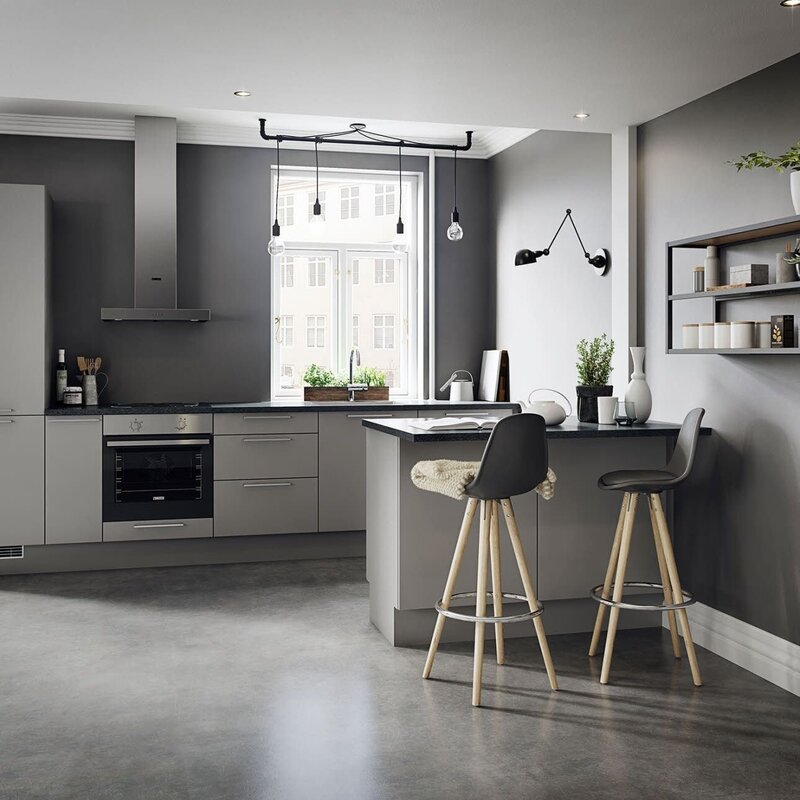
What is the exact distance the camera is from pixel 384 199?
259 inches

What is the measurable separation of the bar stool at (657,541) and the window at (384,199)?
3.43 meters

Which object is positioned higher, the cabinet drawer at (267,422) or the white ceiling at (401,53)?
the white ceiling at (401,53)

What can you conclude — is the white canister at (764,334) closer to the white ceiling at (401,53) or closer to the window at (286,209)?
the white ceiling at (401,53)

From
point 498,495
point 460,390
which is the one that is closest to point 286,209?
point 460,390

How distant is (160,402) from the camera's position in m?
6.03

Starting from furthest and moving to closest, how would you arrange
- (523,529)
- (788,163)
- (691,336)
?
1. (523,529)
2. (691,336)
3. (788,163)

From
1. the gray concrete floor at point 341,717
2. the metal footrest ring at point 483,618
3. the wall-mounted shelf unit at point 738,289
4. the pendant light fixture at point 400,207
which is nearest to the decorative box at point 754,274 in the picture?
A: the wall-mounted shelf unit at point 738,289

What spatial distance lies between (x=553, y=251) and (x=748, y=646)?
263cm

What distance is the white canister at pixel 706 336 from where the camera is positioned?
3656mm

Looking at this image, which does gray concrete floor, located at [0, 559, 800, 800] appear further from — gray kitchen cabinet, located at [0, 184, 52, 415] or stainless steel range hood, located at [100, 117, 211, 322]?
stainless steel range hood, located at [100, 117, 211, 322]

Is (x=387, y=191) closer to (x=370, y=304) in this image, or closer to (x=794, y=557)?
(x=370, y=304)

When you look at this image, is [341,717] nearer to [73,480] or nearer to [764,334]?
[764,334]

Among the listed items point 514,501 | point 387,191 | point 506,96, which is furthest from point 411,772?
point 387,191

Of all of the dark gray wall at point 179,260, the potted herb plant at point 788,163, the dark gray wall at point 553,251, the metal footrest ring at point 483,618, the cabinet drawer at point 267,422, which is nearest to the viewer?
the potted herb plant at point 788,163
